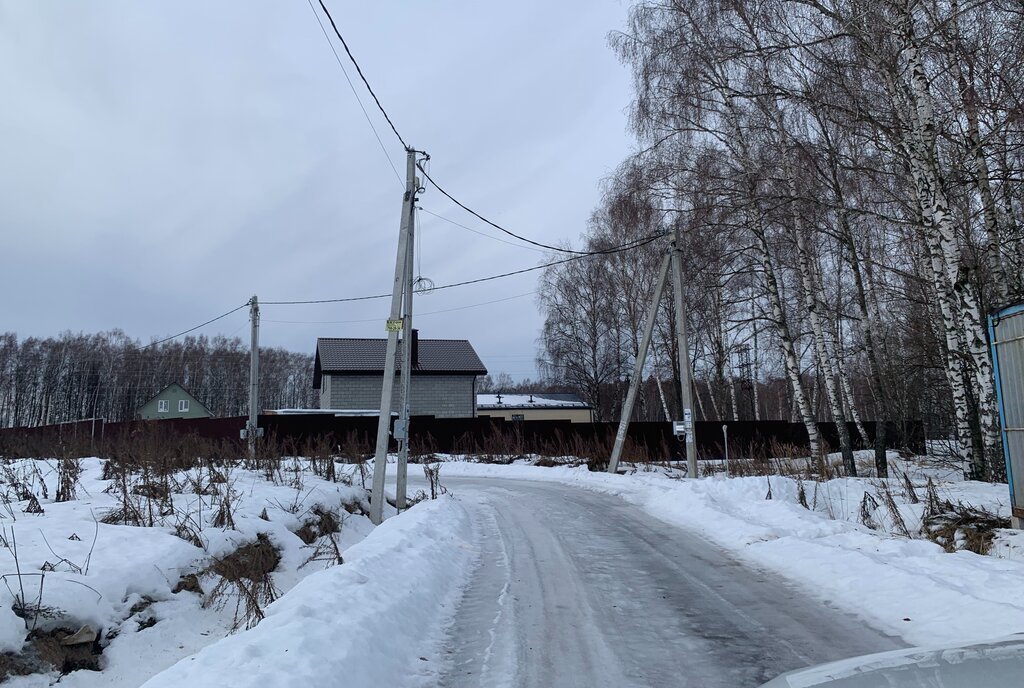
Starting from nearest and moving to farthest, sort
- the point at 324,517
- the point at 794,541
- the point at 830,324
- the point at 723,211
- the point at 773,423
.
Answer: the point at 794,541 → the point at 324,517 → the point at 723,211 → the point at 830,324 → the point at 773,423

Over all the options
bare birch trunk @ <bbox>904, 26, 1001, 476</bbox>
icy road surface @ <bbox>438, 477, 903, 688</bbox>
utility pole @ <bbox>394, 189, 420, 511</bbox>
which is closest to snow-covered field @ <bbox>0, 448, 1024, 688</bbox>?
icy road surface @ <bbox>438, 477, 903, 688</bbox>

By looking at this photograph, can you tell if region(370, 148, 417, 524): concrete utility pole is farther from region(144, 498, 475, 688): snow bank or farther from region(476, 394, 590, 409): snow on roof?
region(476, 394, 590, 409): snow on roof

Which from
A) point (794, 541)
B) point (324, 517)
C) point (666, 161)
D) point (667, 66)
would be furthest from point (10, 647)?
point (666, 161)

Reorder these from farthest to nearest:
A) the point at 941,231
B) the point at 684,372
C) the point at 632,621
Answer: the point at 684,372
the point at 941,231
the point at 632,621

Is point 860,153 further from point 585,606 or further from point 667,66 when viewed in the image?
point 585,606

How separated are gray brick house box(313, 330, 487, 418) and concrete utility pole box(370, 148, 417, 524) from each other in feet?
77.7

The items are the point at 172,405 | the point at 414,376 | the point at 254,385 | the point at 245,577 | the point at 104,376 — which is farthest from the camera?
the point at 104,376

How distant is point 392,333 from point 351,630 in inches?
352

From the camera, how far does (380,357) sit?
3797 cm

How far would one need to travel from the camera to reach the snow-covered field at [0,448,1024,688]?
4.29 metres

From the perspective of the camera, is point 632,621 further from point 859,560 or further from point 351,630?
point 859,560

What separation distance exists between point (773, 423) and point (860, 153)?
44.5 ft

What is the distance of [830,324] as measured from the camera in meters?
21.4

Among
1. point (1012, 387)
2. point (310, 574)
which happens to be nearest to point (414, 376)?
point (310, 574)
